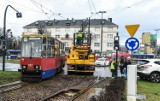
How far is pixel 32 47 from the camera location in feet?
79.5

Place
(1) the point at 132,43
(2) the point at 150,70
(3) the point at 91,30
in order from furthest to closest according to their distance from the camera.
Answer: (3) the point at 91,30
(2) the point at 150,70
(1) the point at 132,43

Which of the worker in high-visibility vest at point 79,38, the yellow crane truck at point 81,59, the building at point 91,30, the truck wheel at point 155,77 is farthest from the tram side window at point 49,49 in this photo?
the building at point 91,30

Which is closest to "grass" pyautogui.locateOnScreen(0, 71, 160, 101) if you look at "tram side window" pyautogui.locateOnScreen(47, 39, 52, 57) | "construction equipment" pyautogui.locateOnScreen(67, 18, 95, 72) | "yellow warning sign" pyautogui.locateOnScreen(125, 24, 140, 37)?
"tram side window" pyautogui.locateOnScreen(47, 39, 52, 57)

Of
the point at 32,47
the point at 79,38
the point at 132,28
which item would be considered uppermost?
the point at 79,38

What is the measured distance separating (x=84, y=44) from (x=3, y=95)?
783 inches

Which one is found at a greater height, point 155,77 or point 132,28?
point 132,28

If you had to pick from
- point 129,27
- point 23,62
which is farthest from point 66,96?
point 23,62

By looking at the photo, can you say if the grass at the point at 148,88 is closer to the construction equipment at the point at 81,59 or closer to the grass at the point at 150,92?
the grass at the point at 150,92

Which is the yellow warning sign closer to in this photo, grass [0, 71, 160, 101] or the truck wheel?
grass [0, 71, 160, 101]

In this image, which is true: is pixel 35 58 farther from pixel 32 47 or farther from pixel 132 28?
A: pixel 132 28

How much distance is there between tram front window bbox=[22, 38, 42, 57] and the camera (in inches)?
942

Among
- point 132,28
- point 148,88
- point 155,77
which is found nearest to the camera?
point 132,28

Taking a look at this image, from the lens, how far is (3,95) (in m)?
15.8

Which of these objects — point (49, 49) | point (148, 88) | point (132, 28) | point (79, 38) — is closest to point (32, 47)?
point (49, 49)
